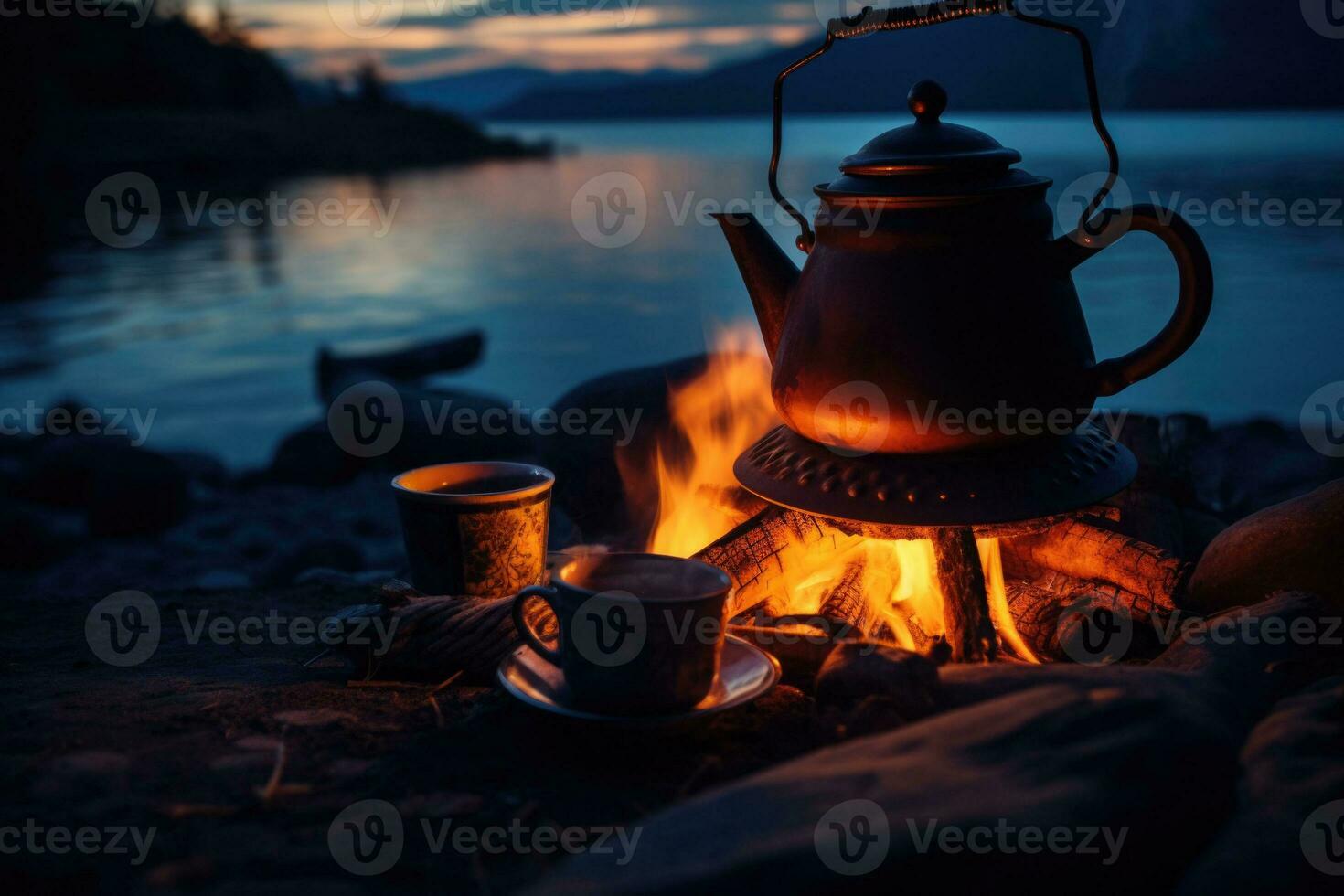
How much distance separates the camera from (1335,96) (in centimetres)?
345

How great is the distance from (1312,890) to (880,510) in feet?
3.30

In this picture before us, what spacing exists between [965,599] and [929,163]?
1.02 meters

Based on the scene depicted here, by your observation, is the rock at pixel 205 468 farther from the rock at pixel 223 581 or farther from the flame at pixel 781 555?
the flame at pixel 781 555

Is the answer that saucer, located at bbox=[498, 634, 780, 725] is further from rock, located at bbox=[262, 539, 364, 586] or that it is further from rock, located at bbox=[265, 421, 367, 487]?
rock, located at bbox=[265, 421, 367, 487]

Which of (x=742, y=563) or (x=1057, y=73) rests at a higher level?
(x=1057, y=73)

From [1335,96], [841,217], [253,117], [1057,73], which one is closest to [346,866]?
[841,217]

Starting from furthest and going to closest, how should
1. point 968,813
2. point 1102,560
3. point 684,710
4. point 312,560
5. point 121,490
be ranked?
point 121,490, point 312,560, point 1102,560, point 684,710, point 968,813

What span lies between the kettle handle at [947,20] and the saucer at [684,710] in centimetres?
96

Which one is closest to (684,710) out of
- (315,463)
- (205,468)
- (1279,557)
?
(1279,557)

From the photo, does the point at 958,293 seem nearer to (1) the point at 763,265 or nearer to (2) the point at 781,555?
(1) the point at 763,265

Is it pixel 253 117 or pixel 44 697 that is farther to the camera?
pixel 253 117

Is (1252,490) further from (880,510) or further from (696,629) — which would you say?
(696,629)

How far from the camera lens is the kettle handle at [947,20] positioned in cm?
230

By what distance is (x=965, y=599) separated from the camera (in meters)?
2.63
